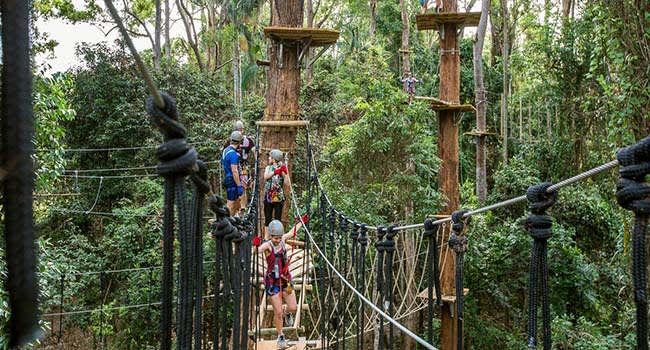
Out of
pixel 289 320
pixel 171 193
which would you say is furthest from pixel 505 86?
pixel 171 193

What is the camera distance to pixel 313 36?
513 cm

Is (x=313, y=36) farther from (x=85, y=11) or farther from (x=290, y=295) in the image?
(x=85, y=11)

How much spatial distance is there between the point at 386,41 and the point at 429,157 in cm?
751

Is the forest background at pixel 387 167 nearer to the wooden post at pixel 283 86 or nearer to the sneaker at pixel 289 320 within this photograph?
the wooden post at pixel 283 86

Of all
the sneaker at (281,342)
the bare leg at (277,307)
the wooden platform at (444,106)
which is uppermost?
the wooden platform at (444,106)

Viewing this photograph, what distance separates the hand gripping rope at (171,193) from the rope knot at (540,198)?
2.48 ft

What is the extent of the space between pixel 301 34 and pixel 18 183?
491 cm

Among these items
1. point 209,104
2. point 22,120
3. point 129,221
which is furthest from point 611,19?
point 209,104

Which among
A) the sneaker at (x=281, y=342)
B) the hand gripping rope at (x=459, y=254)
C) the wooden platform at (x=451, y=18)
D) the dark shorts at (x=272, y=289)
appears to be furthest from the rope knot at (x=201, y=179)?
the wooden platform at (x=451, y=18)

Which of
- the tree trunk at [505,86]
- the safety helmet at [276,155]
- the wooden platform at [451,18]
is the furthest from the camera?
the tree trunk at [505,86]

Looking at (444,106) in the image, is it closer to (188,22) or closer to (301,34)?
(301,34)

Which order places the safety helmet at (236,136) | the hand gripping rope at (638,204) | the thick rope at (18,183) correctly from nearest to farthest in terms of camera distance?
the thick rope at (18,183), the hand gripping rope at (638,204), the safety helmet at (236,136)

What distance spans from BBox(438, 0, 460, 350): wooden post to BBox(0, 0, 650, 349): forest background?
20 cm

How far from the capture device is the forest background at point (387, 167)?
4.59 m
